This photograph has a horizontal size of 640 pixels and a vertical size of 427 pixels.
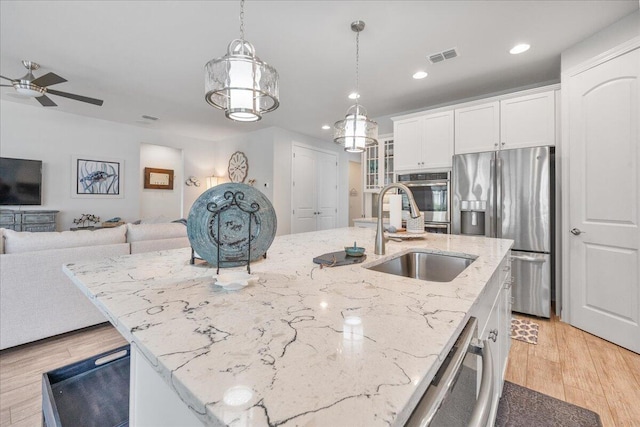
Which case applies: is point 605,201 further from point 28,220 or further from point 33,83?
point 28,220

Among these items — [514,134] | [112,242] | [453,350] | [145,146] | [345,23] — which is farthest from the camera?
[145,146]

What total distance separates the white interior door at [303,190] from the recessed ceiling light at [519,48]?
3.67m

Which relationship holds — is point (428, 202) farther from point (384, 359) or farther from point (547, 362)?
point (384, 359)

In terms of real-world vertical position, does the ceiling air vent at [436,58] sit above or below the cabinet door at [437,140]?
above

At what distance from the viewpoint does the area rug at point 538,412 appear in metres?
1.43

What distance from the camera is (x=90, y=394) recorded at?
1010 mm

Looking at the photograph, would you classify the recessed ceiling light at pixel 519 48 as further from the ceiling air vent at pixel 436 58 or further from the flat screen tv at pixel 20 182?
the flat screen tv at pixel 20 182

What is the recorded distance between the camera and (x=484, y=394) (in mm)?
566

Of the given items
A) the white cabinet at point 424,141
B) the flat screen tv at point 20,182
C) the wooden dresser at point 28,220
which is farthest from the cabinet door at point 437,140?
the flat screen tv at point 20,182

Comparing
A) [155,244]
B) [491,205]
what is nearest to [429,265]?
[491,205]

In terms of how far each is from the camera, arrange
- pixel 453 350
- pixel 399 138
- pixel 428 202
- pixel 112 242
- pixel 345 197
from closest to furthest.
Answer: pixel 453 350
pixel 112 242
pixel 428 202
pixel 399 138
pixel 345 197

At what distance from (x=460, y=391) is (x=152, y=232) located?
2752mm

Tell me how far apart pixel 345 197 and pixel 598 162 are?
15.2ft

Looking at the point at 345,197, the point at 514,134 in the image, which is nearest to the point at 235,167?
the point at 345,197
